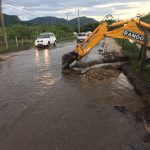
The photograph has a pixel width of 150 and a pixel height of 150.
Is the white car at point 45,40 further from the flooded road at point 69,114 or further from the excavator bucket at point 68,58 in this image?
the flooded road at point 69,114

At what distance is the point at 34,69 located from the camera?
1973cm

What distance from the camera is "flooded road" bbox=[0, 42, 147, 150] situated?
26.0 ft

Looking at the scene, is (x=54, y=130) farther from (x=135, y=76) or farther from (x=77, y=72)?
(x=77, y=72)

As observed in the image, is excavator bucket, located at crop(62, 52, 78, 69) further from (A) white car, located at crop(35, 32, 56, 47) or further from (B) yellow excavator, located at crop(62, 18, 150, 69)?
(A) white car, located at crop(35, 32, 56, 47)

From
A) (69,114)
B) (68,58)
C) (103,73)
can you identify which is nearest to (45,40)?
(68,58)

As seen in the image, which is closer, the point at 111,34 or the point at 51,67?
the point at 111,34

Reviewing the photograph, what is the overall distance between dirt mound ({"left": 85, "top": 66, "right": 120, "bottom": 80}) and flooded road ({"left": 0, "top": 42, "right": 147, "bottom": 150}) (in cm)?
36

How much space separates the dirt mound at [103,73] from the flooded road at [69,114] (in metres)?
0.36

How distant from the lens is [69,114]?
1012 cm

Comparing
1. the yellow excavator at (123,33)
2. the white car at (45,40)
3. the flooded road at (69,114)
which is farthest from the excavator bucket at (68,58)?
the white car at (45,40)

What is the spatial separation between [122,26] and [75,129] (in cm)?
820

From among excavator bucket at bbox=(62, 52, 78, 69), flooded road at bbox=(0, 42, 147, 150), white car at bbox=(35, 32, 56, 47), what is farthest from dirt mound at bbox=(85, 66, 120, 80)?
white car at bbox=(35, 32, 56, 47)

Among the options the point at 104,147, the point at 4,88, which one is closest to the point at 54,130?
the point at 104,147

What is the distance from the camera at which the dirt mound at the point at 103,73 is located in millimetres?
16219
